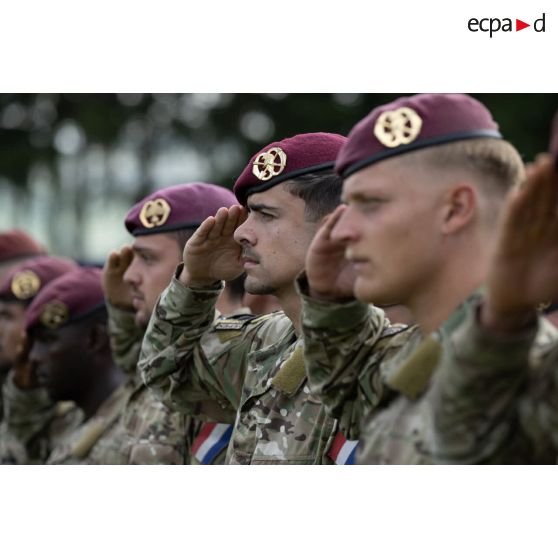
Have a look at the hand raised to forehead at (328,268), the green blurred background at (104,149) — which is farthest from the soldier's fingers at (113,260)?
the green blurred background at (104,149)

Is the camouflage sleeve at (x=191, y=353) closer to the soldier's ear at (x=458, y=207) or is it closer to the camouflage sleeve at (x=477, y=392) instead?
the soldier's ear at (x=458, y=207)

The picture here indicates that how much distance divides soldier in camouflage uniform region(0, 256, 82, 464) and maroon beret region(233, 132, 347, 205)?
12.4 feet

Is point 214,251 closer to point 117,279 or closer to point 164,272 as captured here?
point 164,272

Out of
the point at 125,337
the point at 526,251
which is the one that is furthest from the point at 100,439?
the point at 526,251

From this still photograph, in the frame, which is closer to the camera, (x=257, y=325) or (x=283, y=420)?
(x=283, y=420)

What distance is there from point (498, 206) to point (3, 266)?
24.7 feet

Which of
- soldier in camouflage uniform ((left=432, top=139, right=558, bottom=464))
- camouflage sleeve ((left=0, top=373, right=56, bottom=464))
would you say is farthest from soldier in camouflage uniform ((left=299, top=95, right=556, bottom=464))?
camouflage sleeve ((left=0, top=373, right=56, bottom=464))

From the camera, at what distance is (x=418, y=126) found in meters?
3.37

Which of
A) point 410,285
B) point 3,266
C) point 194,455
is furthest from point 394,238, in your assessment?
point 3,266

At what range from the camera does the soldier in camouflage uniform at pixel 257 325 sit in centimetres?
462

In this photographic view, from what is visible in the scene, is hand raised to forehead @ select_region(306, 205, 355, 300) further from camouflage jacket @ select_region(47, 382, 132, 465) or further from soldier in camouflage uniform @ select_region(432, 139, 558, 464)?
camouflage jacket @ select_region(47, 382, 132, 465)

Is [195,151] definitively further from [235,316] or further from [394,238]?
[394,238]

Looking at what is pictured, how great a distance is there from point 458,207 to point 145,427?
140 inches

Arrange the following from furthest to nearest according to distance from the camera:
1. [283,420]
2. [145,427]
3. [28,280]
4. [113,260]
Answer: [28,280] < [113,260] < [145,427] < [283,420]
